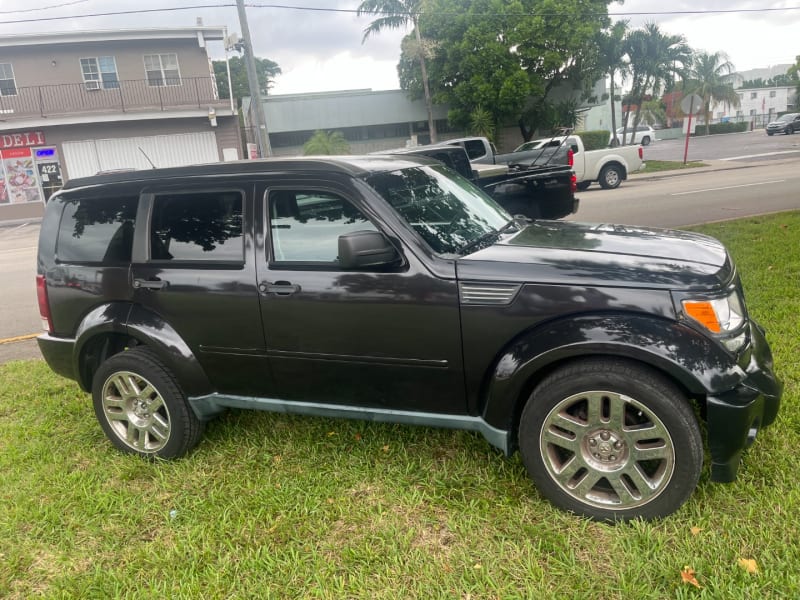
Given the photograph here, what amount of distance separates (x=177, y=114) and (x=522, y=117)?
56.6 feet

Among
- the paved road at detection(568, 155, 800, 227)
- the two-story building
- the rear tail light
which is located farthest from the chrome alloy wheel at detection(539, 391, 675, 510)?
the two-story building

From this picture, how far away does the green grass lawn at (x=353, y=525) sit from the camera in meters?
2.58

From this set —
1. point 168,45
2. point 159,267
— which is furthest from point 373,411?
point 168,45

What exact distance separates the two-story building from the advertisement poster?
0.11 ft

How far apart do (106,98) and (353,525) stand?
27.0 metres

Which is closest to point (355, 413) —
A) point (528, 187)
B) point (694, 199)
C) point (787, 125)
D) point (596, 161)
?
point (528, 187)

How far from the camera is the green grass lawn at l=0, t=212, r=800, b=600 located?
2576 millimetres

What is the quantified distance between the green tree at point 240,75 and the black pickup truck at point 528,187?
4420 centimetres

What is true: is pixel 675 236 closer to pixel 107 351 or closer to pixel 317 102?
pixel 107 351

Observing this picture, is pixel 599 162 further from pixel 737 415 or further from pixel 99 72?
pixel 99 72

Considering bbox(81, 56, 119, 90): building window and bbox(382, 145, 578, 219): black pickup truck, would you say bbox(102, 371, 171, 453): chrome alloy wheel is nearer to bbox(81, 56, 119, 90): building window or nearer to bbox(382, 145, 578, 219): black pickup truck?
bbox(382, 145, 578, 219): black pickup truck

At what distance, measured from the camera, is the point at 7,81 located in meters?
24.8

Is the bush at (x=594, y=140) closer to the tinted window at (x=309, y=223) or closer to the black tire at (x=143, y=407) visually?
the tinted window at (x=309, y=223)

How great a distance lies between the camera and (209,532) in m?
3.03
